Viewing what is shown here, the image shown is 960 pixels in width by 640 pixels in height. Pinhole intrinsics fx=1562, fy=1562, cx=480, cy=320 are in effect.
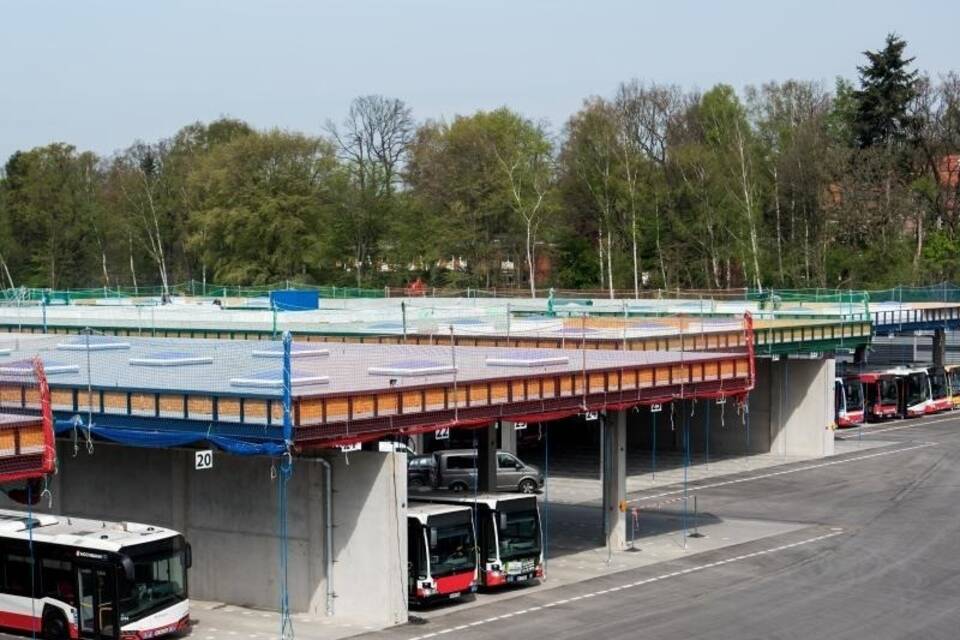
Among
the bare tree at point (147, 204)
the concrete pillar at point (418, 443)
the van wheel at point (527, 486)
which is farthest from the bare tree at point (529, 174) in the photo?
the van wheel at point (527, 486)

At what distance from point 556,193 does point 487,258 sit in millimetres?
6563

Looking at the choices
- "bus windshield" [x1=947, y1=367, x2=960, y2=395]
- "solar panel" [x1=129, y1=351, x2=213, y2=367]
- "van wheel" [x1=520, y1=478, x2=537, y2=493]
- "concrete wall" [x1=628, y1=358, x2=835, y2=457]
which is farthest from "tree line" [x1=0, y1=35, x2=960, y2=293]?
"solar panel" [x1=129, y1=351, x2=213, y2=367]

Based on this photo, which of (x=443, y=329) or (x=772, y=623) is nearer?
Answer: (x=772, y=623)

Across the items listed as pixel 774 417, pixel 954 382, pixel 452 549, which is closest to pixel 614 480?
pixel 452 549

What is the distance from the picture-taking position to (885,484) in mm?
48719

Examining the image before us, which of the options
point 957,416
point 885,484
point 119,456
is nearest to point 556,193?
point 957,416

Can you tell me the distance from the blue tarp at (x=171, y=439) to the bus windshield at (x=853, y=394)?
4381cm

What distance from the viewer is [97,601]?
2689 cm

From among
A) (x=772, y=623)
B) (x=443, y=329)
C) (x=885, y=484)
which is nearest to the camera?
(x=772, y=623)

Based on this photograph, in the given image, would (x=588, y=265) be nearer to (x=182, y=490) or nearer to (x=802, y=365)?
(x=802, y=365)

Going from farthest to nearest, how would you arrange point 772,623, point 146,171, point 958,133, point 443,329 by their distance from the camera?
1. point 146,171
2. point 958,133
3. point 443,329
4. point 772,623

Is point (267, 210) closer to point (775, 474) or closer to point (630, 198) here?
point (630, 198)

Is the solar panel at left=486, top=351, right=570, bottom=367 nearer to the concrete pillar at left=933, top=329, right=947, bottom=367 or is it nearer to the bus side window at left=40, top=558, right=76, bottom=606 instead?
the bus side window at left=40, top=558, right=76, bottom=606

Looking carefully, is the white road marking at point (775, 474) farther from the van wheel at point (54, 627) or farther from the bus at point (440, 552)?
the van wheel at point (54, 627)
